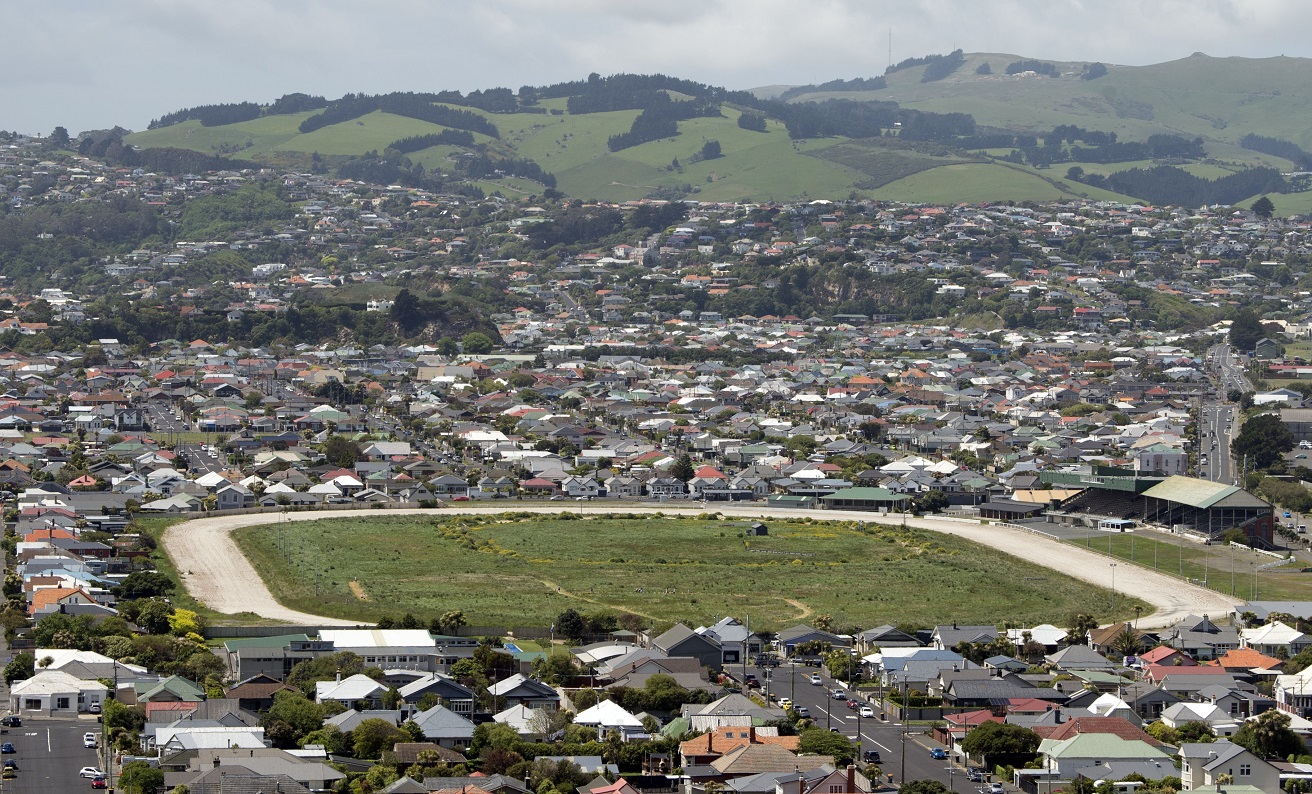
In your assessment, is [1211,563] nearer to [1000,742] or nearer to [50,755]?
[1000,742]

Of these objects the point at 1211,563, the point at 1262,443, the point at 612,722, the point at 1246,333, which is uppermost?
the point at 1246,333

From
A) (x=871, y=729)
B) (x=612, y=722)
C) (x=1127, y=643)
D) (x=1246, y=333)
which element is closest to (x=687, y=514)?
(x=1127, y=643)

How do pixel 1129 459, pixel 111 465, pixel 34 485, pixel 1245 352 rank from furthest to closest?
pixel 1245 352, pixel 1129 459, pixel 111 465, pixel 34 485

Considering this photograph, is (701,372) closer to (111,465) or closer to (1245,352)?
(1245,352)

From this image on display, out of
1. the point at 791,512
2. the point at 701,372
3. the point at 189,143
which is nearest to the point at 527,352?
the point at 701,372

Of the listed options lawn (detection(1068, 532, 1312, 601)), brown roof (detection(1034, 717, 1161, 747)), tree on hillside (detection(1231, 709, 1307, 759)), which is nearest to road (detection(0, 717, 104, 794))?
brown roof (detection(1034, 717, 1161, 747))

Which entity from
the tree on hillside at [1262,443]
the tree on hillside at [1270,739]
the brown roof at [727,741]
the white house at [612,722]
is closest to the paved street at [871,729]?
the brown roof at [727,741]
